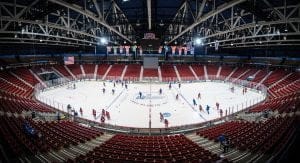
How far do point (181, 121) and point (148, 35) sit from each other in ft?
31.1

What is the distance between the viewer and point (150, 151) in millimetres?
13898

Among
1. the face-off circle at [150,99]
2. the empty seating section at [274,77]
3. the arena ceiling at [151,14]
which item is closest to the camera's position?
the arena ceiling at [151,14]

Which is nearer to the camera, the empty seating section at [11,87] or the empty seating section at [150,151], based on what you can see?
the empty seating section at [150,151]

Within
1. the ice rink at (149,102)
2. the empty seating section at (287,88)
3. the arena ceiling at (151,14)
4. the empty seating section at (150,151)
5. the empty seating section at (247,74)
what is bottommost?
the ice rink at (149,102)

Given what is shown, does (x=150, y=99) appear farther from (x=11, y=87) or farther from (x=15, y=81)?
(x=15, y=81)

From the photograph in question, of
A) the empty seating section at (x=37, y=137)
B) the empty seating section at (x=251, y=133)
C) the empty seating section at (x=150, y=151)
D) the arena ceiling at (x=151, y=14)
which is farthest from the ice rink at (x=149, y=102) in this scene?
the arena ceiling at (x=151, y=14)

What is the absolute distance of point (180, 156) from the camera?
12703mm

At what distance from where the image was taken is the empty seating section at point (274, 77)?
40.8 metres

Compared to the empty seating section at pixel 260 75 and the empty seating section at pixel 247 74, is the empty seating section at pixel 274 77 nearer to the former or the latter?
the empty seating section at pixel 260 75

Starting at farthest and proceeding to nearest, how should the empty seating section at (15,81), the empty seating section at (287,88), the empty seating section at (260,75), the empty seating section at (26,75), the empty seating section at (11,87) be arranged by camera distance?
1. the empty seating section at (260,75)
2. the empty seating section at (26,75)
3. the empty seating section at (15,81)
4. the empty seating section at (11,87)
5. the empty seating section at (287,88)

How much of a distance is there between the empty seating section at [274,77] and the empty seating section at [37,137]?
111ft

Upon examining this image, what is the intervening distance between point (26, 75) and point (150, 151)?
37.8m

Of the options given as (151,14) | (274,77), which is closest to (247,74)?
(274,77)

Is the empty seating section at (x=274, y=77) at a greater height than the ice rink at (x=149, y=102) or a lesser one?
greater
